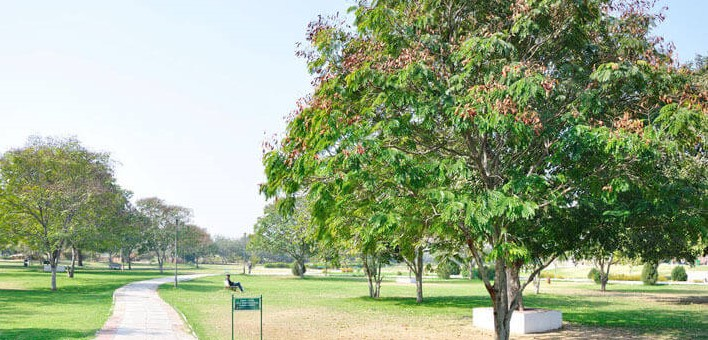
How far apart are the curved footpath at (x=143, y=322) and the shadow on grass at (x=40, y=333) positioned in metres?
0.65

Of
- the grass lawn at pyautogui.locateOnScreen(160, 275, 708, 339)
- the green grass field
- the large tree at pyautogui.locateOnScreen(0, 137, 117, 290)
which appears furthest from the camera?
the large tree at pyautogui.locateOnScreen(0, 137, 117, 290)

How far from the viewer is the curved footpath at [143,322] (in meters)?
17.1

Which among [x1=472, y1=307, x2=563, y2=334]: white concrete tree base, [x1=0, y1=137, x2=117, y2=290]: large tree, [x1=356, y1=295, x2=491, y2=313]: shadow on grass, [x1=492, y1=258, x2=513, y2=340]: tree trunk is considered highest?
[x1=0, y1=137, x2=117, y2=290]: large tree

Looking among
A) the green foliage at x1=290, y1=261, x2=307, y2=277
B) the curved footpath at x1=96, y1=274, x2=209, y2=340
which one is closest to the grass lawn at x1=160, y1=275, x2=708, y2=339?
the curved footpath at x1=96, y1=274, x2=209, y2=340

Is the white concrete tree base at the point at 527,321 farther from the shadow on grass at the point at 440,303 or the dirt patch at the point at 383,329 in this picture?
the shadow on grass at the point at 440,303

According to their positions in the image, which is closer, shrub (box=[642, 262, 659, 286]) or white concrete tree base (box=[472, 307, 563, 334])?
white concrete tree base (box=[472, 307, 563, 334])

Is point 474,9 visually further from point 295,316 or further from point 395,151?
point 295,316

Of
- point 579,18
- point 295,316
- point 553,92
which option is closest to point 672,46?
point 579,18

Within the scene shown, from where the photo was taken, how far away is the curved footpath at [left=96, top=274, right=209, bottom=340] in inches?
674

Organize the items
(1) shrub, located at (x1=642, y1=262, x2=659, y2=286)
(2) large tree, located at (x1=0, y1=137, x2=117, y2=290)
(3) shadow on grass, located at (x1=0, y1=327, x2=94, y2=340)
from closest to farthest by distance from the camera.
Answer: (3) shadow on grass, located at (x1=0, y1=327, x2=94, y2=340), (2) large tree, located at (x1=0, y1=137, x2=117, y2=290), (1) shrub, located at (x1=642, y1=262, x2=659, y2=286)

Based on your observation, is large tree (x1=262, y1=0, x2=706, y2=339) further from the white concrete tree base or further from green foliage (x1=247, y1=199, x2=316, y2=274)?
green foliage (x1=247, y1=199, x2=316, y2=274)

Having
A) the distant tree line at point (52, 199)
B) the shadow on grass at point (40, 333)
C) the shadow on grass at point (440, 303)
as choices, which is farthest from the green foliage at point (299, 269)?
the shadow on grass at point (40, 333)

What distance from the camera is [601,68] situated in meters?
10.1

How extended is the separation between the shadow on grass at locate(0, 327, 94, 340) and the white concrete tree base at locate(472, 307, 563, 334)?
1290 cm
